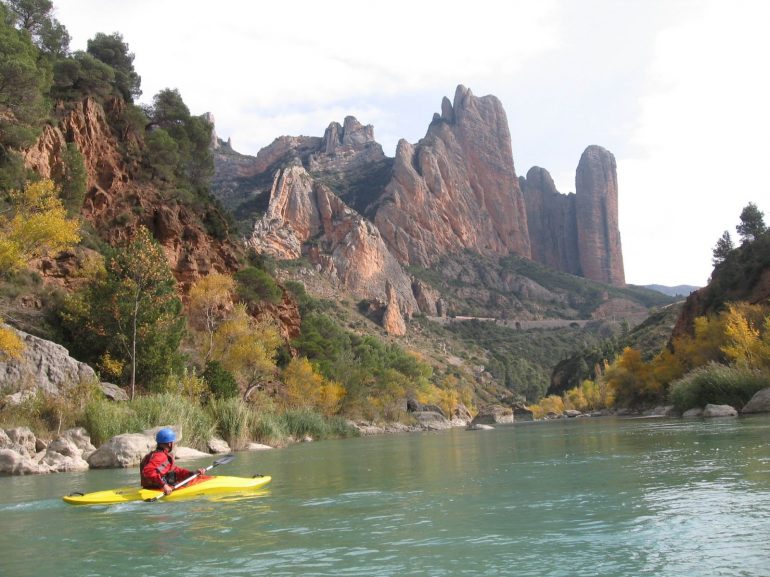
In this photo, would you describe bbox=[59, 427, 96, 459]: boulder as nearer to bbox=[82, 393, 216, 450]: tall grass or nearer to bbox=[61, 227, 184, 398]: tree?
bbox=[82, 393, 216, 450]: tall grass

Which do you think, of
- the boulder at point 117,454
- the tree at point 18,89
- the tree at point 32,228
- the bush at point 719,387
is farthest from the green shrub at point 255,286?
the boulder at point 117,454

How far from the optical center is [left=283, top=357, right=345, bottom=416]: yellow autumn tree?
163 feet

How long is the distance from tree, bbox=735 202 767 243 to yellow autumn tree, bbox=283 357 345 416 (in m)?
42.9

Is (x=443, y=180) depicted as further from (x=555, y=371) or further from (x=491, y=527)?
(x=491, y=527)

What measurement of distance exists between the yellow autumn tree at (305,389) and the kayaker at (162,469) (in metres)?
35.7

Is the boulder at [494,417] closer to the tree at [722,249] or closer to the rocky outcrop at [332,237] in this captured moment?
the tree at [722,249]

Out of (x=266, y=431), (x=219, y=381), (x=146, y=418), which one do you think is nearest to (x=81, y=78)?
(x=219, y=381)

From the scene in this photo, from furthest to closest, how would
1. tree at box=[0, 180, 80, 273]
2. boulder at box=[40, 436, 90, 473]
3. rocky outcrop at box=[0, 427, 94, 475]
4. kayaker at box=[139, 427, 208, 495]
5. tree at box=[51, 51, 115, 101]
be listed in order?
tree at box=[51, 51, 115, 101] → tree at box=[0, 180, 80, 273] → boulder at box=[40, 436, 90, 473] → rocky outcrop at box=[0, 427, 94, 475] → kayaker at box=[139, 427, 208, 495]

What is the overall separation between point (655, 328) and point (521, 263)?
312 feet

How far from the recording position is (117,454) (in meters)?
19.8

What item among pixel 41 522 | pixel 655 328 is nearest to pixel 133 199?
pixel 41 522

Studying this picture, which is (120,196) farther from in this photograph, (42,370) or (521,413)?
(521,413)

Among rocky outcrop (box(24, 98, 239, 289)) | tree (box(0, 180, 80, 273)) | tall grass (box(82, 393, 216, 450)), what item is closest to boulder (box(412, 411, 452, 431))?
rocky outcrop (box(24, 98, 239, 289))

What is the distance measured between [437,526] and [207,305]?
121 ft
